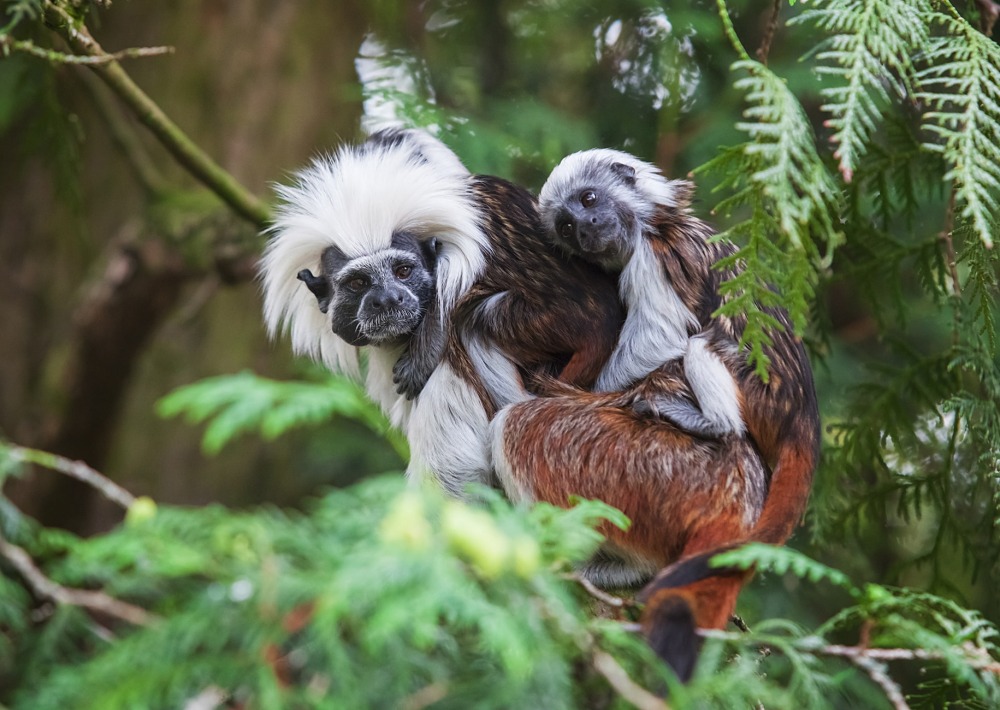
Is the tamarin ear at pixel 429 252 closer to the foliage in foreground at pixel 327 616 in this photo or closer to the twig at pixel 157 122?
the twig at pixel 157 122

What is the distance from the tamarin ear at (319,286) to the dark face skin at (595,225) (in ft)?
3.32

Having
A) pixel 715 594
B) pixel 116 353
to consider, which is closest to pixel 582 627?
pixel 715 594

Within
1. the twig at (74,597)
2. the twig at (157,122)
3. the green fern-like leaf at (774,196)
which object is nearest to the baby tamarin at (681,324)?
the green fern-like leaf at (774,196)

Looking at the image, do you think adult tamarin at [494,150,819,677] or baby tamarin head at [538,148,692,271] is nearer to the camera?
adult tamarin at [494,150,819,677]

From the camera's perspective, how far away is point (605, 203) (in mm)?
3994

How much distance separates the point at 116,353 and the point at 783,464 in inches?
187

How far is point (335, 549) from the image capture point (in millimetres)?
1766

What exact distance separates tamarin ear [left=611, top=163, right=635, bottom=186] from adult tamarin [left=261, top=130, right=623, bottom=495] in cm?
39

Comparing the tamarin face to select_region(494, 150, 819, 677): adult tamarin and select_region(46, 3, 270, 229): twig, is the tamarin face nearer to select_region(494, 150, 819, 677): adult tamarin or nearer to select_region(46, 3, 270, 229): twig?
select_region(494, 150, 819, 677): adult tamarin

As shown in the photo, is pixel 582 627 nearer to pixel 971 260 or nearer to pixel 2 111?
pixel 971 260

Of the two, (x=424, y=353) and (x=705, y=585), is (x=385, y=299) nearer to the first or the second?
(x=424, y=353)

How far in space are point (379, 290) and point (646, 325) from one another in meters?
1.08

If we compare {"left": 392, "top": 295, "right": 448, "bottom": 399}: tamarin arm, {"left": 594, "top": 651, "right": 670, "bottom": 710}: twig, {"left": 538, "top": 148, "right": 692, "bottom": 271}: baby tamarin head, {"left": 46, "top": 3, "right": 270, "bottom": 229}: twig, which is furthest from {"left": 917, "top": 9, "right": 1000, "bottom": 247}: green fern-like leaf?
{"left": 46, "top": 3, "right": 270, "bottom": 229}: twig

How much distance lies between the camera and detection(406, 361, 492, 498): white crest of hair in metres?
3.96
